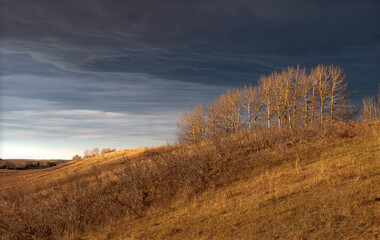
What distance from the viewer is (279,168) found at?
47.2 feet

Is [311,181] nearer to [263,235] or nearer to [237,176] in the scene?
[263,235]

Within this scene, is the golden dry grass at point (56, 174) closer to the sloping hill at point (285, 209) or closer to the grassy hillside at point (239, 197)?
the grassy hillside at point (239, 197)

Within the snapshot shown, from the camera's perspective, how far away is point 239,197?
11.0m

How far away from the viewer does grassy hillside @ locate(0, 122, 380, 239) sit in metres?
7.00

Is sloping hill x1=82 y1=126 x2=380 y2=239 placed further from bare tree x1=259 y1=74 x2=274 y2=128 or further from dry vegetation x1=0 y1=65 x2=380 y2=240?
bare tree x1=259 y1=74 x2=274 y2=128

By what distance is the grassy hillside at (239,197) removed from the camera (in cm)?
700

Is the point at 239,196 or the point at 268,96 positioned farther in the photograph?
the point at 268,96

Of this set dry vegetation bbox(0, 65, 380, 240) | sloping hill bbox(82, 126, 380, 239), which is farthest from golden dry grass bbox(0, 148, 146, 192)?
sloping hill bbox(82, 126, 380, 239)

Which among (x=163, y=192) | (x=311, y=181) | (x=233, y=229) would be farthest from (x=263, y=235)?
(x=163, y=192)

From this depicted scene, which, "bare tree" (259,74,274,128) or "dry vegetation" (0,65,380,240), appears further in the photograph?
"bare tree" (259,74,274,128)

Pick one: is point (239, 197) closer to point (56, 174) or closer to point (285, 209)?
point (285, 209)

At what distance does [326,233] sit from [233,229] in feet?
8.62

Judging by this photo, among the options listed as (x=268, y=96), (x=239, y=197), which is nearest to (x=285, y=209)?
(x=239, y=197)

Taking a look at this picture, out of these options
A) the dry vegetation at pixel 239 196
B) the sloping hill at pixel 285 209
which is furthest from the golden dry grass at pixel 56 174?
the sloping hill at pixel 285 209
